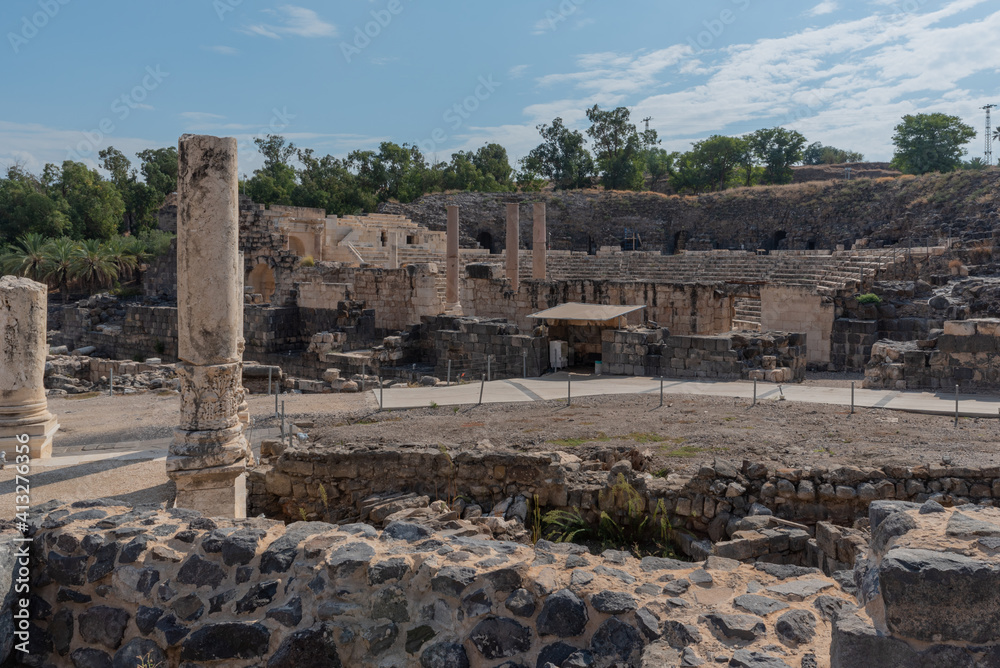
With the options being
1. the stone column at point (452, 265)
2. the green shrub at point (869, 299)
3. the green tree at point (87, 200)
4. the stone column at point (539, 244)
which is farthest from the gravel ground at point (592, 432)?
the green tree at point (87, 200)

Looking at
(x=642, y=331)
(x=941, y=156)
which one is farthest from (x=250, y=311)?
(x=941, y=156)

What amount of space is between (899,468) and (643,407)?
479 centimetres

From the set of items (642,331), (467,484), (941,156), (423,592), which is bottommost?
(467,484)

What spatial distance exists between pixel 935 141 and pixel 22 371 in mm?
62047

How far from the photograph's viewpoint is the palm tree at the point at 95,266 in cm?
3509

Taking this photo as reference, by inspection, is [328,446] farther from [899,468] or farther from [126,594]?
[899,468]

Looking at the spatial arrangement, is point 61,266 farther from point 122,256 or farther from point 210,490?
point 210,490

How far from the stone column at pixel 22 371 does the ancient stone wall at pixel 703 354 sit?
35.3 feet

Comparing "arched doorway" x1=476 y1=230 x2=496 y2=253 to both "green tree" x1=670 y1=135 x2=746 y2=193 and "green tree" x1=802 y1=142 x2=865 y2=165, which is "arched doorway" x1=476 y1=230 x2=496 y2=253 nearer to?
"green tree" x1=670 y1=135 x2=746 y2=193

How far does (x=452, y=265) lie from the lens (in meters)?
24.6

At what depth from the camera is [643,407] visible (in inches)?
471

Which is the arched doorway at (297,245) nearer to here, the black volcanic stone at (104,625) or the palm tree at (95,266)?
the palm tree at (95,266)

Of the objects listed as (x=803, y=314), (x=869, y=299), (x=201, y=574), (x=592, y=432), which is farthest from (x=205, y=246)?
(x=869, y=299)

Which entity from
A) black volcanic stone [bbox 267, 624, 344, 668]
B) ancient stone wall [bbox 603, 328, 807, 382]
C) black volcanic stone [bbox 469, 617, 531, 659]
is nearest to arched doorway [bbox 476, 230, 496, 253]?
ancient stone wall [bbox 603, 328, 807, 382]
